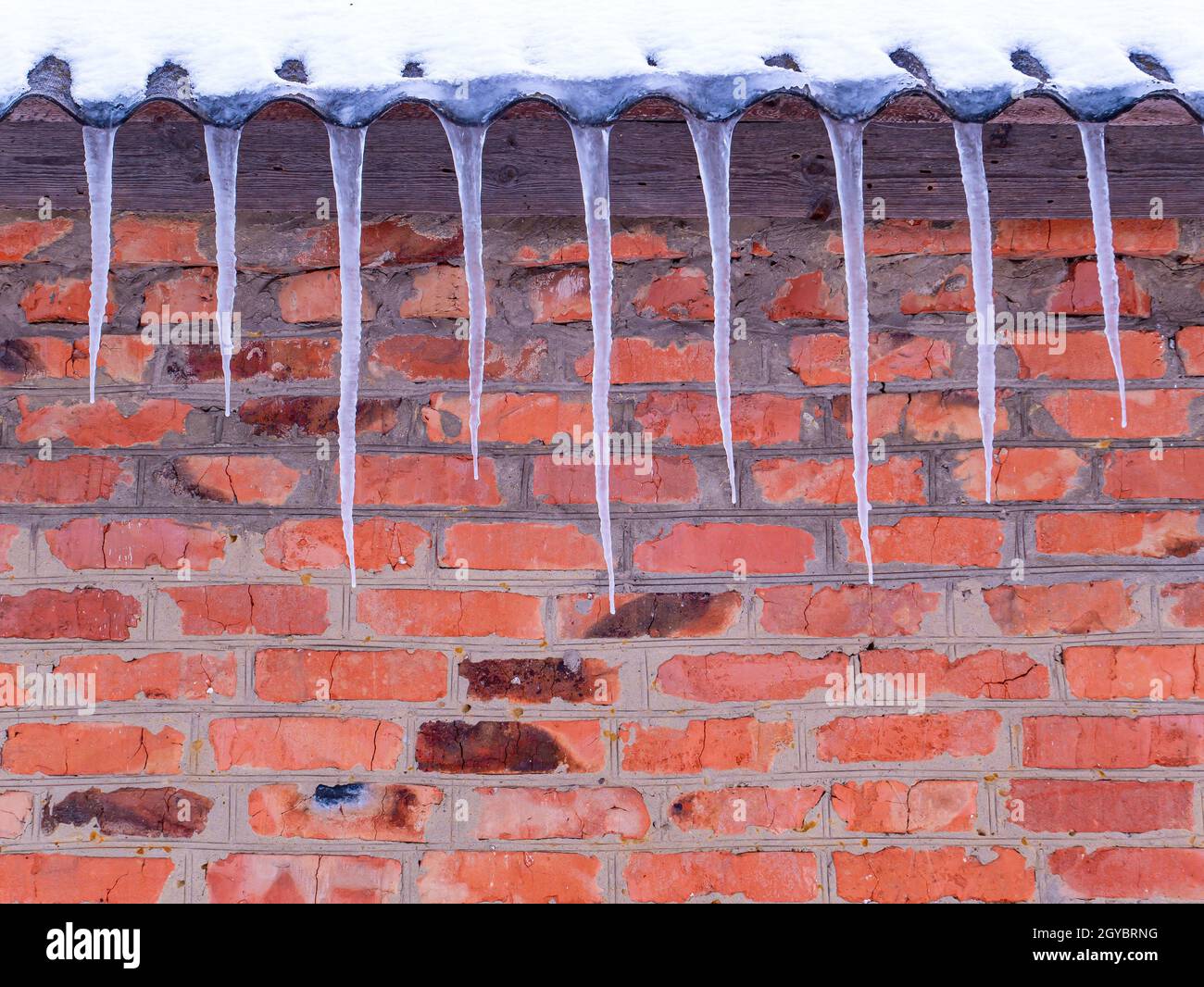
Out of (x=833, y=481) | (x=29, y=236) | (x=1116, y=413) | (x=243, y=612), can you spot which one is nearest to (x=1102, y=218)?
(x=1116, y=413)

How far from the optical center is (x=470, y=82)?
3.42 feet

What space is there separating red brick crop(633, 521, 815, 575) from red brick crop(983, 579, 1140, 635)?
33cm

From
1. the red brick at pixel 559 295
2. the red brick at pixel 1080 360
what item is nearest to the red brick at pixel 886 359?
the red brick at pixel 1080 360

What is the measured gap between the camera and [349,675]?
1.46 meters

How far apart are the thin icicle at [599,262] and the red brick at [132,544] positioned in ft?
2.12

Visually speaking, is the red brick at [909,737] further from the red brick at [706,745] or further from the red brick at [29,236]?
the red brick at [29,236]

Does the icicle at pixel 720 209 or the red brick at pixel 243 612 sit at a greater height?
the icicle at pixel 720 209

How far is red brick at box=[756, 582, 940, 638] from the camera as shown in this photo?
1470 mm

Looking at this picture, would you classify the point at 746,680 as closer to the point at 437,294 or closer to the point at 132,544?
the point at 437,294

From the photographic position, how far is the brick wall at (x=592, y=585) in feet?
4.75

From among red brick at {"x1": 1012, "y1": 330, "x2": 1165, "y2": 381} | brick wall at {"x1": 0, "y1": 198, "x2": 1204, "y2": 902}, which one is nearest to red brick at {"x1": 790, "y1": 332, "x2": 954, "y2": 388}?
brick wall at {"x1": 0, "y1": 198, "x2": 1204, "y2": 902}

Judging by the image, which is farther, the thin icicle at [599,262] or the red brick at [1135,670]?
the red brick at [1135,670]

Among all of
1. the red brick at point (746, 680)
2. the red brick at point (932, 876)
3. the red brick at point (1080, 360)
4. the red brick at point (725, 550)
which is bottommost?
the red brick at point (932, 876)

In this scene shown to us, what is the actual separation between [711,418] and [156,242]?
3.10 feet
